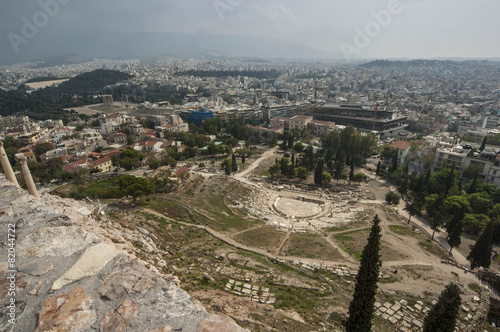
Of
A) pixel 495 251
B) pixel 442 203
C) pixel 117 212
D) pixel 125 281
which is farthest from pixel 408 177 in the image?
pixel 125 281

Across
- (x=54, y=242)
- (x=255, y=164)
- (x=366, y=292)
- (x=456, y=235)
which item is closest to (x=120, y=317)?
(x=54, y=242)

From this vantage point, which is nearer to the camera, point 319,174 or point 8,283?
point 8,283

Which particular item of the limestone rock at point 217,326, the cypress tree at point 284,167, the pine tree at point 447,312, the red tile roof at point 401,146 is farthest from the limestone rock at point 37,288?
the red tile roof at point 401,146

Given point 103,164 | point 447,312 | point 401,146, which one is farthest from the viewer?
point 401,146

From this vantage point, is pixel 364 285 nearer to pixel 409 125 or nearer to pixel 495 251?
pixel 495 251

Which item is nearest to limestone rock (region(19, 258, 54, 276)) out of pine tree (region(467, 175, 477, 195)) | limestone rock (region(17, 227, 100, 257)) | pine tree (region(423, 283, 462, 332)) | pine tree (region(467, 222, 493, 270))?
limestone rock (region(17, 227, 100, 257))

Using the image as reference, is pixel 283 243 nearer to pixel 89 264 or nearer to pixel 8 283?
pixel 89 264

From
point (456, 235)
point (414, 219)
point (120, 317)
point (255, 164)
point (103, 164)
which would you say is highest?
point (120, 317)
